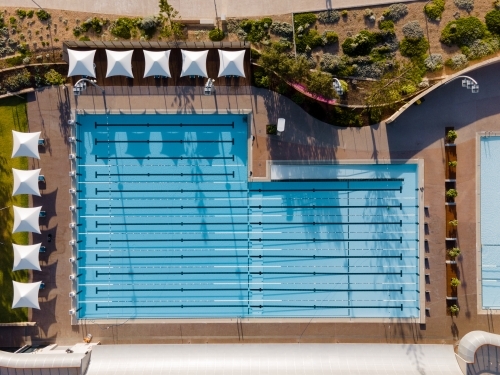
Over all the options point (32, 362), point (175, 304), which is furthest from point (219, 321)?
point (32, 362)

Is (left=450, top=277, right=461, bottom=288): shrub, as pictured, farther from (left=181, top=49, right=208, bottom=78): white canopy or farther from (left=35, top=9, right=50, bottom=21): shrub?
(left=35, top=9, right=50, bottom=21): shrub

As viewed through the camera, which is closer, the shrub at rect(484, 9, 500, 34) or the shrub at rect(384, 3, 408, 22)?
the shrub at rect(484, 9, 500, 34)

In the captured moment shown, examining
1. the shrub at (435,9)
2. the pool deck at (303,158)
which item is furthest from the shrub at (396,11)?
the pool deck at (303,158)

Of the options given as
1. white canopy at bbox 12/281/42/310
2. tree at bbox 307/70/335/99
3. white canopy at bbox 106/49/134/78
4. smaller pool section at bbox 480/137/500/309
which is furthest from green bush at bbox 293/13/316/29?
white canopy at bbox 12/281/42/310

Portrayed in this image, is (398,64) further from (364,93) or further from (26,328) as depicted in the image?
(26,328)

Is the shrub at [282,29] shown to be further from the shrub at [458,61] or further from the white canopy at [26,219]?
the white canopy at [26,219]
